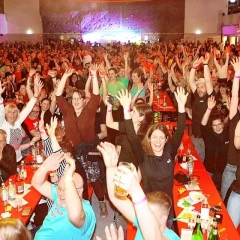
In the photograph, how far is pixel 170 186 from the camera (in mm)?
3188

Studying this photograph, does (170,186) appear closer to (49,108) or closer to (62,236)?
(62,236)

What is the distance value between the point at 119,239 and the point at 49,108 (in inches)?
152

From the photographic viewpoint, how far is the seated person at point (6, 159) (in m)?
3.78

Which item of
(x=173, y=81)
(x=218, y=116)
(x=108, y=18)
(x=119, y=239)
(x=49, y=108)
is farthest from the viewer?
(x=108, y=18)

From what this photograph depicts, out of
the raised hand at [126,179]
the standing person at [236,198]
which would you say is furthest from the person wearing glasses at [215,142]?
the raised hand at [126,179]

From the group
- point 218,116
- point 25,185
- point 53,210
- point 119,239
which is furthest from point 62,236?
point 218,116

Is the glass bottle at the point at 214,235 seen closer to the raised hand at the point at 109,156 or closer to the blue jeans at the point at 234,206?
the blue jeans at the point at 234,206

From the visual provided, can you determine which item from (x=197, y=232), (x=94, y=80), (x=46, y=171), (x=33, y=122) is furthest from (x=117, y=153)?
(x=33, y=122)

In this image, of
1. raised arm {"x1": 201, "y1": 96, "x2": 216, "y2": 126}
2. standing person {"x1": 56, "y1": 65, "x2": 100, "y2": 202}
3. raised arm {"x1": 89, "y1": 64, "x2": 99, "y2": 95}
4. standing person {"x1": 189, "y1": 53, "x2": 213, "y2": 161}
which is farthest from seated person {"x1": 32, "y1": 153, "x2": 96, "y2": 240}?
standing person {"x1": 189, "y1": 53, "x2": 213, "y2": 161}

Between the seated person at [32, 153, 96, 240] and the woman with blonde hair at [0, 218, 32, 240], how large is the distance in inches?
19.9

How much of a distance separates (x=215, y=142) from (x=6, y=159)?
2270 millimetres

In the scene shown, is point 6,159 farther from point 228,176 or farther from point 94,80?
point 228,176

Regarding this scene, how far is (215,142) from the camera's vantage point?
14.0ft

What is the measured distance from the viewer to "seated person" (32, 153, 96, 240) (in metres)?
→ 2.35
